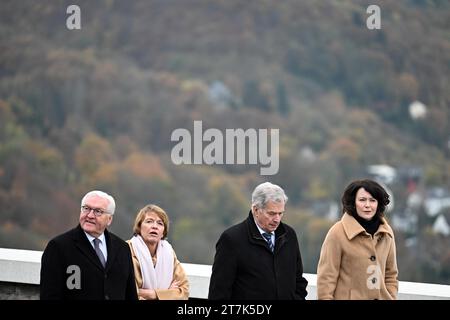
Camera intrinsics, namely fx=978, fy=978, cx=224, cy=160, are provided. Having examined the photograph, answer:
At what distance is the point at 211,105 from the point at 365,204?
159 feet

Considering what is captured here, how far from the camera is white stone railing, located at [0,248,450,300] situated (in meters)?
4.88

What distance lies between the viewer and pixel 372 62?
52969mm

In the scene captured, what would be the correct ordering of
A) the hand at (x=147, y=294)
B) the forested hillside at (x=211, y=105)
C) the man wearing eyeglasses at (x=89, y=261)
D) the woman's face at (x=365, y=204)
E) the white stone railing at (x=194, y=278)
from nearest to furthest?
the man wearing eyeglasses at (x=89, y=261)
the woman's face at (x=365, y=204)
the hand at (x=147, y=294)
the white stone railing at (x=194, y=278)
the forested hillside at (x=211, y=105)

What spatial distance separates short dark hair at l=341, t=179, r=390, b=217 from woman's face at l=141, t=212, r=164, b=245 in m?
0.84

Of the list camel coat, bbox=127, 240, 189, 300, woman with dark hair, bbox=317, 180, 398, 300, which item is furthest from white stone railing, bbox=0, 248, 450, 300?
woman with dark hair, bbox=317, 180, 398, 300

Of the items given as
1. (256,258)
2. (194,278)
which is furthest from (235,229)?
(194,278)

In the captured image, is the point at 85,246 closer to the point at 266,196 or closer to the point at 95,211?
the point at 95,211

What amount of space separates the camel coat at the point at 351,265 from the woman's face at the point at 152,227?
0.75 meters

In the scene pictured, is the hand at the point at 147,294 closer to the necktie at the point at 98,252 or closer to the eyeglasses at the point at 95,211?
the necktie at the point at 98,252

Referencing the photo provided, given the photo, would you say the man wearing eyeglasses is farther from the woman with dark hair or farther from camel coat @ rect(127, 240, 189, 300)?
the woman with dark hair

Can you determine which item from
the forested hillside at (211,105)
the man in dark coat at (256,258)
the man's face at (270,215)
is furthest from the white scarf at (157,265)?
the forested hillside at (211,105)

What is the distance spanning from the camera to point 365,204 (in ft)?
13.8

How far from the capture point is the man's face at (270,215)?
3990 millimetres

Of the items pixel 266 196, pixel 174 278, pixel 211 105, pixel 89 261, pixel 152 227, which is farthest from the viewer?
pixel 211 105
